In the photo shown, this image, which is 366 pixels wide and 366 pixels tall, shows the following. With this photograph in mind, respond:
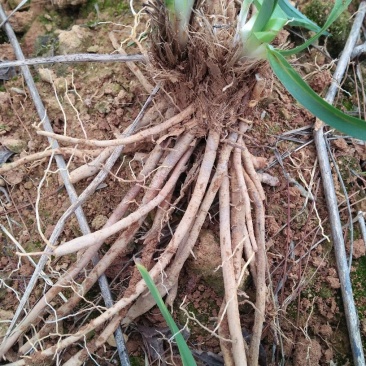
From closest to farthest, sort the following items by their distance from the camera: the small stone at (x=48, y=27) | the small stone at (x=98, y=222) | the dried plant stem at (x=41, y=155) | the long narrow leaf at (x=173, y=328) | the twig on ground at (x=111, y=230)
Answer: the long narrow leaf at (x=173, y=328)
the twig on ground at (x=111, y=230)
the dried plant stem at (x=41, y=155)
the small stone at (x=98, y=222)
the small stone at (x=48, y=27)

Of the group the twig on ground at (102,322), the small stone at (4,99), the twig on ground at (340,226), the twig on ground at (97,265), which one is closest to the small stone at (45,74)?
the small stone at (4,99)

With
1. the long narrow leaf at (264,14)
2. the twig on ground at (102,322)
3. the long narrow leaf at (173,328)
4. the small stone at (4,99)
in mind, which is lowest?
the twig on ground at (102,322)

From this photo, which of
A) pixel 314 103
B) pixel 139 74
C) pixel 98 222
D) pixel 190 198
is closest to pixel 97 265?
pixel 98 222

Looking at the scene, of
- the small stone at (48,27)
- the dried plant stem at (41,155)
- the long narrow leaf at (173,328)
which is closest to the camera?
the long narrow leaf at (173,328)

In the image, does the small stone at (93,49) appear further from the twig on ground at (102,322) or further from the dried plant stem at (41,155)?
the twig on ground at (102,322)

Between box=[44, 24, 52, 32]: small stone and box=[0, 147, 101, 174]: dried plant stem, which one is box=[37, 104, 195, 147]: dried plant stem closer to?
box=[0, 147, 101, 174]: dried plant stem

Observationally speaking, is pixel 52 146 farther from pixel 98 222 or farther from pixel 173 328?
pixel 173 328

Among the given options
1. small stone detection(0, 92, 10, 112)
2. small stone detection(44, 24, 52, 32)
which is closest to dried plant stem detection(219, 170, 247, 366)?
small stone detection(0, 92, 10, 112)

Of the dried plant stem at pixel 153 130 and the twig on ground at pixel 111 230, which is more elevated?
the dried plant stem at pixel 153 130
